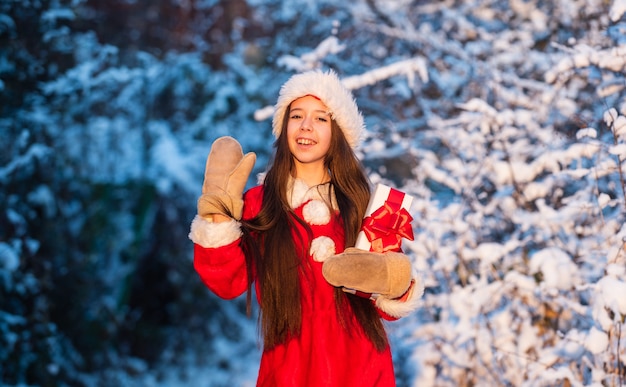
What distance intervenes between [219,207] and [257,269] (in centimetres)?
23

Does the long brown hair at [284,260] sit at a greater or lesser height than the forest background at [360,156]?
lesser

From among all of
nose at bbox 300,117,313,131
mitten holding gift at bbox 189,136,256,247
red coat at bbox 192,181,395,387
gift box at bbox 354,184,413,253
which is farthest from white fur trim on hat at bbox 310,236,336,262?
nose at bbox 300,117,313,131

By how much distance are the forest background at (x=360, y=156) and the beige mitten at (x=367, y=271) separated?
108 centimetres

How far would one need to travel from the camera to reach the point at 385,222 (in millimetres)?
1943

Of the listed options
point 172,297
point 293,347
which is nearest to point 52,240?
point 172,297

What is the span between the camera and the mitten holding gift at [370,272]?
173cm

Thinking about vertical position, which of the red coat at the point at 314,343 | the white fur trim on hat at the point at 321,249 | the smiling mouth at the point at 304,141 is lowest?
the red coat at the point at 314,343

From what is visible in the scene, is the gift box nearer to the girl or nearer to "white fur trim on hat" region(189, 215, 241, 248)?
the girl

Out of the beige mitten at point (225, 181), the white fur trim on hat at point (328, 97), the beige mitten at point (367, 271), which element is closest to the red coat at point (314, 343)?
the beige mitten at point (225, 181)

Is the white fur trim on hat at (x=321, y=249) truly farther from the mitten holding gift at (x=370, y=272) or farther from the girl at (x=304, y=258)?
the mitten holding gift at (x=370, y=272)

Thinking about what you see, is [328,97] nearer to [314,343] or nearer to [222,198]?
[222,198]

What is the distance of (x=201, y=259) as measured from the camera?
195cm

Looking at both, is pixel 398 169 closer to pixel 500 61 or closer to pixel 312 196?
pixel 500 61

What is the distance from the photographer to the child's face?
2141mm
